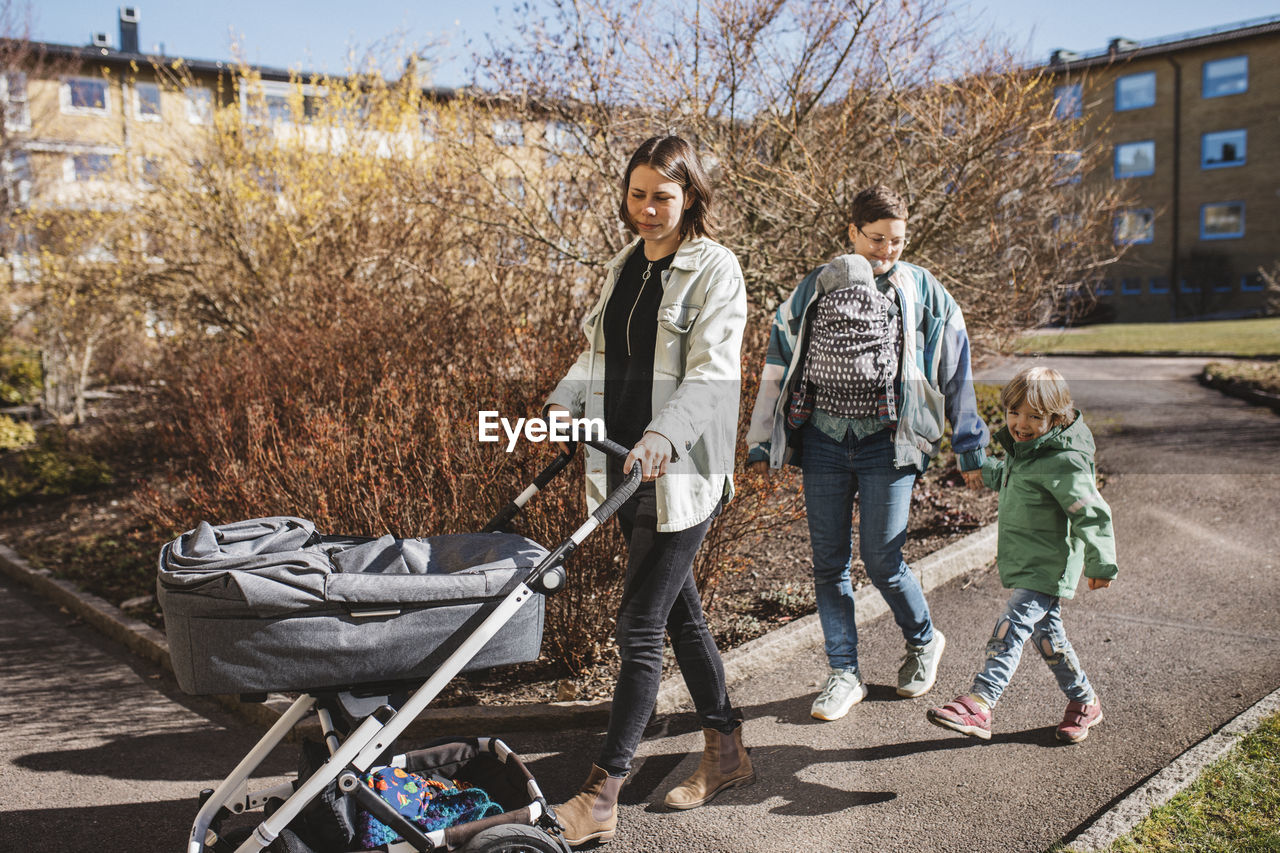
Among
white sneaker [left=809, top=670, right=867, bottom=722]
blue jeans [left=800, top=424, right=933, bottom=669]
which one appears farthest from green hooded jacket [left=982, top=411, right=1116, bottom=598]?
white sneaker [left=809, top=670, right=867, bottom=722]

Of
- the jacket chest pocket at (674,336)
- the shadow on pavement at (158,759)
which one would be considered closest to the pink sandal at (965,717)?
the jacket chest pocket at (674,336)

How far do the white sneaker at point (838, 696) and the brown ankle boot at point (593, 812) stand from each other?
1160mm

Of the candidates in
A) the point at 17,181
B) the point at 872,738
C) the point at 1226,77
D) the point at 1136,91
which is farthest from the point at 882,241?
the point at 1136,91

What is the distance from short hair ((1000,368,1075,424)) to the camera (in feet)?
12.0

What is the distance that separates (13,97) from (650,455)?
1830cm

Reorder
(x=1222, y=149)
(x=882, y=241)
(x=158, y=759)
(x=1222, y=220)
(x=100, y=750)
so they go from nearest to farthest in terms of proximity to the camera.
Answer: (x=882, y=241), (x=158, y=759), (x=100, y=750), (x=1222, y=149), (x=1222, y=220)

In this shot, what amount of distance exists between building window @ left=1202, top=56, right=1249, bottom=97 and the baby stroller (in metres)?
38.1

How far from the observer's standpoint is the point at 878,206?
383cm

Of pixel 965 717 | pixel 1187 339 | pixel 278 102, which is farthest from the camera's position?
pixel 1187 339

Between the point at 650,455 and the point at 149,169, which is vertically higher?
the point at 149,169

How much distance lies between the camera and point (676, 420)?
2.88m

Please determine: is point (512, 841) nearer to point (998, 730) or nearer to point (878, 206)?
point (998, 730)

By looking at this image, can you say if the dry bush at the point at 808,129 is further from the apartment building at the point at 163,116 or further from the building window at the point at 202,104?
the building window at the point at 202,104

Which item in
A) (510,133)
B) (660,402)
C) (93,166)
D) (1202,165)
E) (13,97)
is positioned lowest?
(660,402)
